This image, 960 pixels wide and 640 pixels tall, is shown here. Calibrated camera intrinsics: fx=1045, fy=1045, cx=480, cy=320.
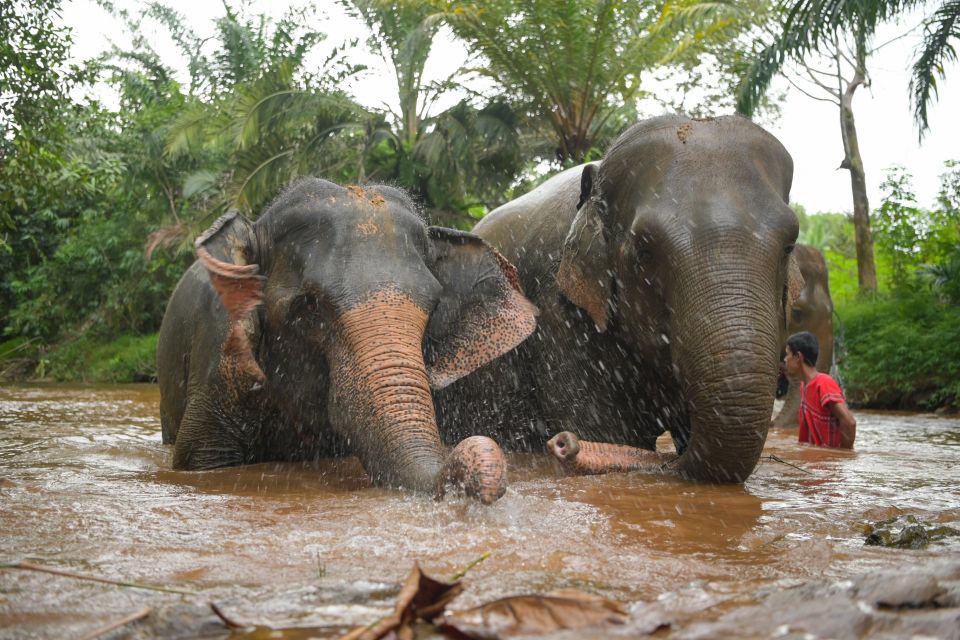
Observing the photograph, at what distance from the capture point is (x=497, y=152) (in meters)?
22.7

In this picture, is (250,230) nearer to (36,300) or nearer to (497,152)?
(497,152)

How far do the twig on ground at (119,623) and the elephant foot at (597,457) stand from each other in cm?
296

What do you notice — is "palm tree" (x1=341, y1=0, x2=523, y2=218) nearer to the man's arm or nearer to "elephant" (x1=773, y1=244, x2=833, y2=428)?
"elephant" (x1=773, y1=244, x2=833, y2=428)

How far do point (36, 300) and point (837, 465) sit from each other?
27349mm

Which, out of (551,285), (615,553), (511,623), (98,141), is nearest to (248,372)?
(551,285)


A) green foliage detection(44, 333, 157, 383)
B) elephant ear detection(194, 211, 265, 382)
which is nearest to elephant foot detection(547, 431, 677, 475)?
elephant ear detection(194, 211, 265, 382)

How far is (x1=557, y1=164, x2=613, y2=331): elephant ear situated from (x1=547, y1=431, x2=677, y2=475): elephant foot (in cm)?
71

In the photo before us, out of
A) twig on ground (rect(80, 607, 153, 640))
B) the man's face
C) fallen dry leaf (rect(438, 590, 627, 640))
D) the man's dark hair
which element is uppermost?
the man's dark hair

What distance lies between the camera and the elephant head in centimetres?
461

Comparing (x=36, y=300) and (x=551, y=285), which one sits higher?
(x=36, y=300)

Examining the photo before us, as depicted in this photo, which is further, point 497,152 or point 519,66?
point 497,152

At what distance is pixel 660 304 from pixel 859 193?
631 inches

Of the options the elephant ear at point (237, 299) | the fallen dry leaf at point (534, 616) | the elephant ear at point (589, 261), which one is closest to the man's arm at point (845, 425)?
the elephant ear at point (589, 261)

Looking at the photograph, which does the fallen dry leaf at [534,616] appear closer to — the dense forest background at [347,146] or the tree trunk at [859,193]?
the dense forest background at [347,146]
